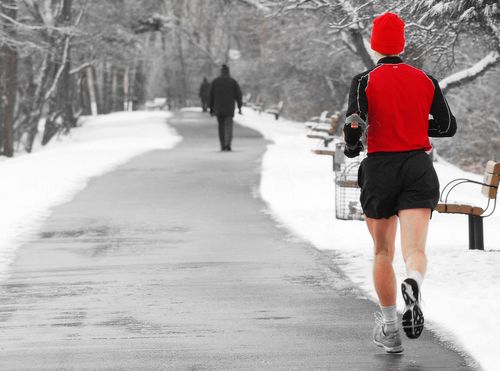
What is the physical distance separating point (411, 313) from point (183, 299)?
304 cm

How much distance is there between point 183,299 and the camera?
30.3 feet

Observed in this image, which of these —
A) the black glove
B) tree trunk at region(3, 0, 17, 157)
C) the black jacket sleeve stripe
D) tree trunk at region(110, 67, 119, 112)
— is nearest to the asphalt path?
the black glove

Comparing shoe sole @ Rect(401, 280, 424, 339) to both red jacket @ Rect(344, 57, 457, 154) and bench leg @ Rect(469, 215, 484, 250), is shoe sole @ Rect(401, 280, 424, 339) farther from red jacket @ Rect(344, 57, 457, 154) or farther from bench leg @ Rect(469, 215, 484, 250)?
bench leg @ Rect(469, 215, 484, 250)

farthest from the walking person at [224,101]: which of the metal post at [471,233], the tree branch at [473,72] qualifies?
the metal post at [471,233]

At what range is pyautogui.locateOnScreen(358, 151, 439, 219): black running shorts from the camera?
6918mm

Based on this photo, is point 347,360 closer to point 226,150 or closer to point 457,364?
point 457,364

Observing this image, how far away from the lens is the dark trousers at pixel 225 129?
29.1m

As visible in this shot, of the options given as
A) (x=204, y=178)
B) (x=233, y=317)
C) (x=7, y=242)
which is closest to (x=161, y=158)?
(x=204, y=178)

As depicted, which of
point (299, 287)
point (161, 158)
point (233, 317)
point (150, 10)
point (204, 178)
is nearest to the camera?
point (233, 317)

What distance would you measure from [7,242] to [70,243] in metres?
0.62

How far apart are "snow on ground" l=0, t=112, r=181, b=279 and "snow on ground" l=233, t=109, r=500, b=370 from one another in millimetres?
2894

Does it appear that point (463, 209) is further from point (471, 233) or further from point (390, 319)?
point (390, 319)

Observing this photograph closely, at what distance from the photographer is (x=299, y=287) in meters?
9.82

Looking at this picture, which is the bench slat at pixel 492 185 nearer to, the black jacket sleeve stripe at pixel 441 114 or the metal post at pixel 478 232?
the metal post at pixel 478 232
